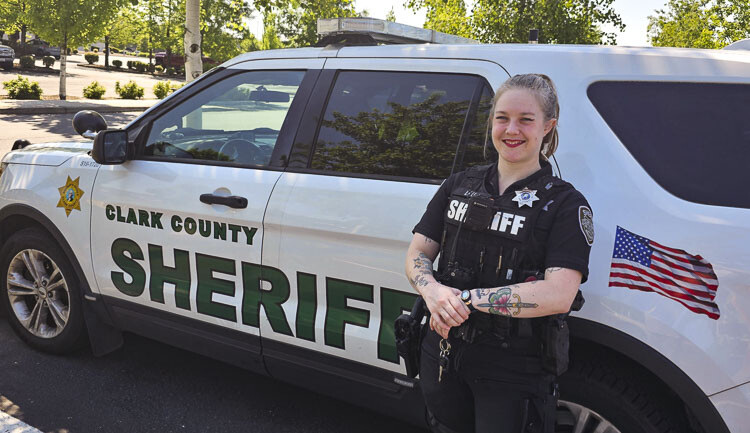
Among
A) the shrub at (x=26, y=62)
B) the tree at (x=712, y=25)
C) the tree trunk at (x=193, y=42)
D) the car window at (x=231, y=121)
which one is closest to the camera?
the car window at (x=231, y=121)

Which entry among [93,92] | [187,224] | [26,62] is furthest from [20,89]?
[187,224]

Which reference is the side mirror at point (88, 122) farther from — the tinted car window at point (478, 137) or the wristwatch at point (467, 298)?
the wristwatch at point (467, 298)

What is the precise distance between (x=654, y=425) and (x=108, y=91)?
29.7 m

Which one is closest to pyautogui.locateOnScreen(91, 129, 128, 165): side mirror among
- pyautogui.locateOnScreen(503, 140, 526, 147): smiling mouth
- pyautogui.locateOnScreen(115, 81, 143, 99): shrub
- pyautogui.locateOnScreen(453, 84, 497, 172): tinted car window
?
pyautogui.locateOnScreen(453, 84, 497, 172): tinted car window

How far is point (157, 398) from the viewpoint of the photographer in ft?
11.5

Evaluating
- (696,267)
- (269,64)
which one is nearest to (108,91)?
(269,64)

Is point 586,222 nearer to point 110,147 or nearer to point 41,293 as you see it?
point 110,147

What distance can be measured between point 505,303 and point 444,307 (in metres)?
0.16

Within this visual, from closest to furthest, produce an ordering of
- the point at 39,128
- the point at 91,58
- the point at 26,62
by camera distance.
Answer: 1. the point at 39,128
2. the point at 26,62
3. the point at 91,58

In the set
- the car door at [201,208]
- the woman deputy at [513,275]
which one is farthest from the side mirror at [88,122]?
the woman deputy at [513,275]

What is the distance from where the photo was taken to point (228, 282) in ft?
9.91

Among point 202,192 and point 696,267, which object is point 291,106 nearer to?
point 202,192

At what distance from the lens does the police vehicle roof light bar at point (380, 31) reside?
118 inches

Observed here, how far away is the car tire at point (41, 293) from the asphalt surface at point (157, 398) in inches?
5.6
